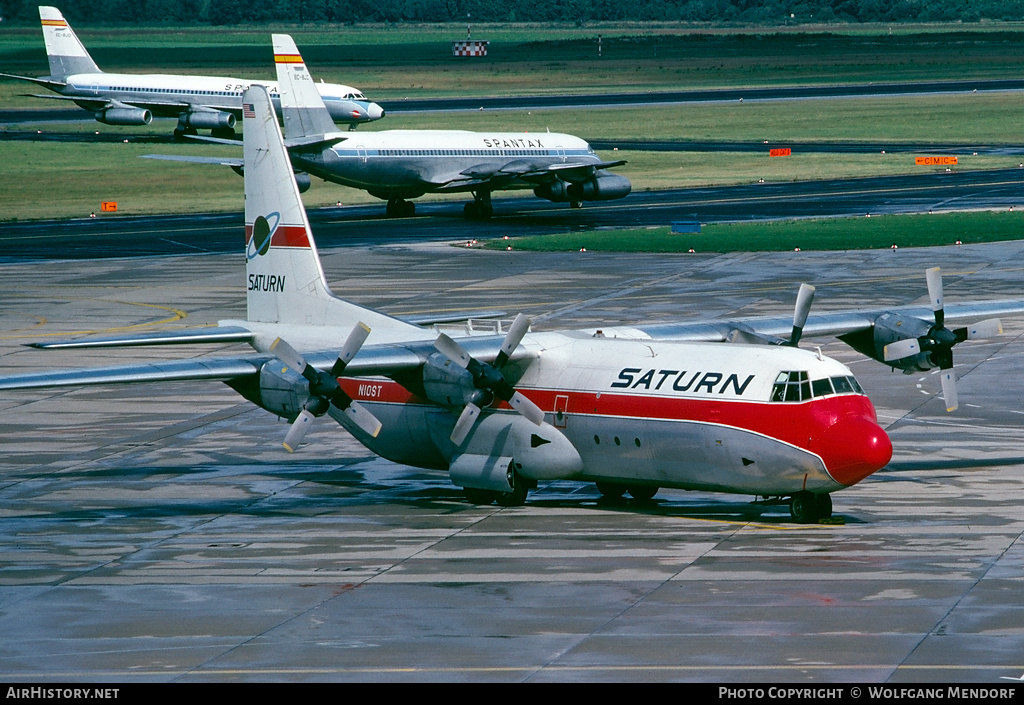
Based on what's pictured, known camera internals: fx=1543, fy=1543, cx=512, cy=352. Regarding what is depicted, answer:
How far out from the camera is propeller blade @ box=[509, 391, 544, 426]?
109 ft

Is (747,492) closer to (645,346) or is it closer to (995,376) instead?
(645,346)

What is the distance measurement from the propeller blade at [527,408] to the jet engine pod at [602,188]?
60.7m

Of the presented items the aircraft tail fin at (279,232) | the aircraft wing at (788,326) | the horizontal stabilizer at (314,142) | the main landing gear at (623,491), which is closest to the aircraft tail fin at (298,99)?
the horizontal stabilizer at (314,142)

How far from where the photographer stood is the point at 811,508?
32.2m

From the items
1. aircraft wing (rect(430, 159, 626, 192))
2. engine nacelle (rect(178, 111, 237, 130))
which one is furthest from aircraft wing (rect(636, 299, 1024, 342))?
engine nacelle (rect(178, 111, 237, 130))

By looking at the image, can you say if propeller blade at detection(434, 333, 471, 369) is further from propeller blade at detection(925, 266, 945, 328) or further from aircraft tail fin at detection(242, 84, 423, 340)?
propeller blade at detection(925, 266, 945, 328)

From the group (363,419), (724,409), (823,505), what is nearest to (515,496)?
(363,419)

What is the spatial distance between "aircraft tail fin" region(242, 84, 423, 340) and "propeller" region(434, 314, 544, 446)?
18.9 ft

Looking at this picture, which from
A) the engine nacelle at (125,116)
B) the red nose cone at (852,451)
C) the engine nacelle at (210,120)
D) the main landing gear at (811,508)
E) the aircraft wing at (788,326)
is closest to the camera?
the red nose cone at (852,451)

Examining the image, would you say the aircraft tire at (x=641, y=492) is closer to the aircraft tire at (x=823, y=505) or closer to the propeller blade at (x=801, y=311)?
the aircraft tire at (x=823, y=505)

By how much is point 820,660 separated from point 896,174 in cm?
9045

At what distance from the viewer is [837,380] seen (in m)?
31.8

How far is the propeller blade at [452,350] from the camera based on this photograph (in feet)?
109
